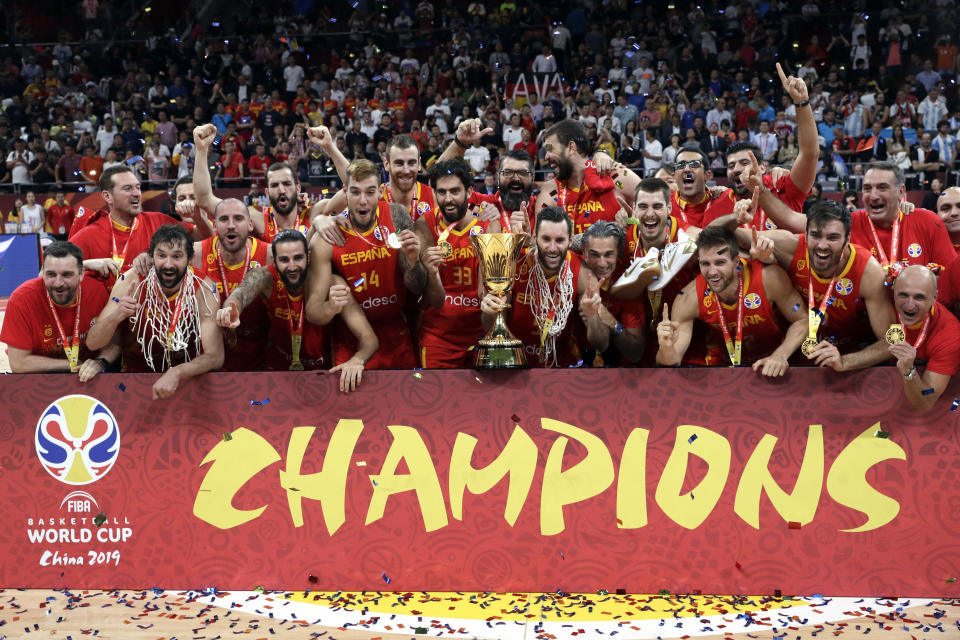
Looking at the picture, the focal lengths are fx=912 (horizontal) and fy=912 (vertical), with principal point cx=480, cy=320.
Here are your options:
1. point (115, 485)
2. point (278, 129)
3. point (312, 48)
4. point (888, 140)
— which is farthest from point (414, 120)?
point (115, 485)

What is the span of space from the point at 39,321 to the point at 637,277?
3256 mm

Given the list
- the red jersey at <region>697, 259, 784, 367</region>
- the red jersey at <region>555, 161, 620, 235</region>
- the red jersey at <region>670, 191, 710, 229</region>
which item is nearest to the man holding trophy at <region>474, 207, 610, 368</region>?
the red jersey at <region>697, 259, 784, 367</region>

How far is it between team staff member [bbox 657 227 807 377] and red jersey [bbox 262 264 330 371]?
1953 millimetres

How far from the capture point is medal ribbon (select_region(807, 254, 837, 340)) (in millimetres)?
4406

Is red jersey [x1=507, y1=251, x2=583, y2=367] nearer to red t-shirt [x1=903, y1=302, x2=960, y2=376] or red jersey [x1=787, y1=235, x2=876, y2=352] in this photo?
red jersey [x1=787, y1=235, x2=876, y2=352]

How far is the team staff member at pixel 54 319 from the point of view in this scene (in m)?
4.88

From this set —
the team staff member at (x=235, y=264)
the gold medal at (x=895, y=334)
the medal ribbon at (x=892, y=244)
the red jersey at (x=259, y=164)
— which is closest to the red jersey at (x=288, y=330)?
the team staff member at (x=235, y=264)

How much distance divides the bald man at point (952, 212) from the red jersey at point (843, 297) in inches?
55.3

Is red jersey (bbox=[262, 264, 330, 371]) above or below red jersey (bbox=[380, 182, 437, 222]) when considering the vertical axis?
below

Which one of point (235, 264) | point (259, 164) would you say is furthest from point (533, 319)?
point (259, 164)

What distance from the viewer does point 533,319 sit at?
17.0 ft

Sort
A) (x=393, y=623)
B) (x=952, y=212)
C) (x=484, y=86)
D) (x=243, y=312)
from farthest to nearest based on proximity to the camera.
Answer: (x=484, y=86)
(x=952, y=212)
(x=243, y=312)
(x=393, y=623)

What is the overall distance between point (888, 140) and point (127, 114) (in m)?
15.1

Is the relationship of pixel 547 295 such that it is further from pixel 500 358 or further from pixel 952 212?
pixel 952 212
